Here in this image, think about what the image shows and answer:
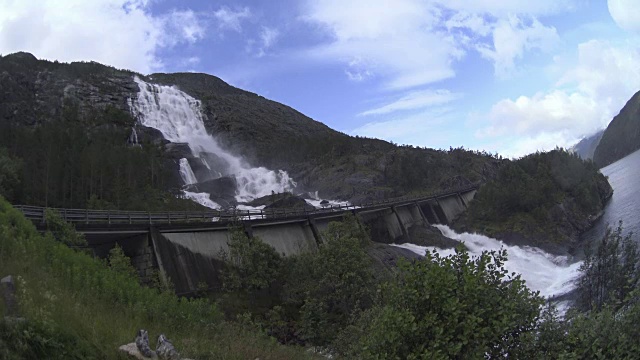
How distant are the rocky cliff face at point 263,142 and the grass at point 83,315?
7734 centimetres

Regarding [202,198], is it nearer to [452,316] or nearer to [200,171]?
[200,171]

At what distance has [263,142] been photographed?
15038 centimetres

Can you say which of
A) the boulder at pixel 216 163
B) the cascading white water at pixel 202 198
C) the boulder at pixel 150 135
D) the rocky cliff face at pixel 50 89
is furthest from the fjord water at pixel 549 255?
the rocky cliff face at pixel 50 89

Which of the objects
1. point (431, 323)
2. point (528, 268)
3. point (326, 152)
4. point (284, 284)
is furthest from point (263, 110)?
point (431, 323)

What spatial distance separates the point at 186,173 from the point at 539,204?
74265mm

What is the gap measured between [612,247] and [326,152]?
98.8 m

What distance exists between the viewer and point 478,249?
69875mm

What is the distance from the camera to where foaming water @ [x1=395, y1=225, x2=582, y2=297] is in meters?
48.1

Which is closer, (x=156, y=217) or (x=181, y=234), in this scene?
(x=156, y=217)

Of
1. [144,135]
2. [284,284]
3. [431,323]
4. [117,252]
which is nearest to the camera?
[431,323]

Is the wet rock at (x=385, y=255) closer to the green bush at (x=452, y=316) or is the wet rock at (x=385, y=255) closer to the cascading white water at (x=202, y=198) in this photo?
the green bush at (x=452, y=316)

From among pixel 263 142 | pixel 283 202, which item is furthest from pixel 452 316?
pixel 263 142

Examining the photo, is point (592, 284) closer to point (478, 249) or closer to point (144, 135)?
point (478, 249)

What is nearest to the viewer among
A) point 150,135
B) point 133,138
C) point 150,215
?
point 150,215
